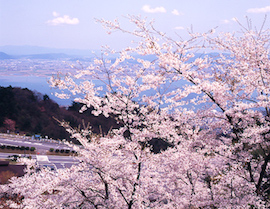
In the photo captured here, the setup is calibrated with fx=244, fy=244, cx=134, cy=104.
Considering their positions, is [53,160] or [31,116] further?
[31,116]

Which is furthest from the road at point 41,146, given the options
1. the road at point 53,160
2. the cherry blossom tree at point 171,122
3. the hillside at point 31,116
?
the cherry blossom tree at point 171,122

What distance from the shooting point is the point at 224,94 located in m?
5.32

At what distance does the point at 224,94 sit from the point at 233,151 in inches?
51.8

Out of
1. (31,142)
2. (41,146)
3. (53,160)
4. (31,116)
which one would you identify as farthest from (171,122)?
(31,116)

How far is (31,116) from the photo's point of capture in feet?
128

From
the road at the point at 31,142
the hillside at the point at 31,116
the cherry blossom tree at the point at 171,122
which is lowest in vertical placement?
the road at the point at 31,142

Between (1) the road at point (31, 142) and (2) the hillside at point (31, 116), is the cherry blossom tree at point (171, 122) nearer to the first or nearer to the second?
(1) the road at point (31, 142)

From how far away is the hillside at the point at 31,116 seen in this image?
35875 mm

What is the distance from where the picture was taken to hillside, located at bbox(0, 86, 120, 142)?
118 ft

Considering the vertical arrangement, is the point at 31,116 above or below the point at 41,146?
above

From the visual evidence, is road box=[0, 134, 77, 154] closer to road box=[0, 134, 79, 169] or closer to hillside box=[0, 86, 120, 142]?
road box=[0, 134, 79, 169]

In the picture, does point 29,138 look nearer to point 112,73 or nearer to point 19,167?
point 19,167

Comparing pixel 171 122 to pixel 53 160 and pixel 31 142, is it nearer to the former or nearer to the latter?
pixel 53 160

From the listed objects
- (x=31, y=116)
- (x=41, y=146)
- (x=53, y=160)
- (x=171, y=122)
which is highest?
(x=171, y=122)
